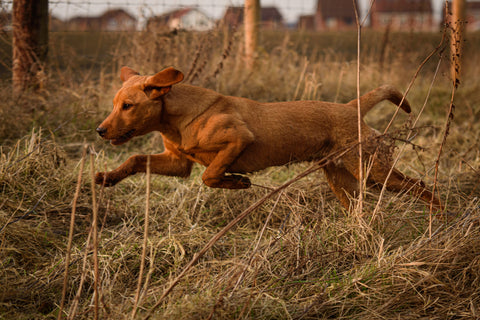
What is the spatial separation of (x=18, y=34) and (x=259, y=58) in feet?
10.7

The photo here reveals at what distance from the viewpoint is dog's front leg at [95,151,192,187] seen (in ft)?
9.28

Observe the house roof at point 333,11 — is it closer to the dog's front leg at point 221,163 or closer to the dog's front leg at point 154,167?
the dog's front leg at point 154,167

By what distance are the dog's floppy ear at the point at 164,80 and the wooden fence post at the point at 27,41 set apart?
297 cm

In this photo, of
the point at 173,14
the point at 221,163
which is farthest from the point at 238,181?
the point at 173,14

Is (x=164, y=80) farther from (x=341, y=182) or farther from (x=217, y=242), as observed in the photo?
(x=341, y=182)

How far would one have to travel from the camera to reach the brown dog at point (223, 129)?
2686mm

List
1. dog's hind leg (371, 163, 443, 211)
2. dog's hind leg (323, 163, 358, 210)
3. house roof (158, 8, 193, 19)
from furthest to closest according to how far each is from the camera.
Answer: house roof (158, 8, 193, 19) < dog's hind leg (323, 163, 358, 210) < dog's hind leg (371, 163, 443, 211)

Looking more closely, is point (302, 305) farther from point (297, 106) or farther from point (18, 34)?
point (18, 34)

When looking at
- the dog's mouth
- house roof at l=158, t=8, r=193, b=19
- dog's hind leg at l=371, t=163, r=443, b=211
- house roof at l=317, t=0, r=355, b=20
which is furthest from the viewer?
house roof at l=317, t=0, r=355, b=20

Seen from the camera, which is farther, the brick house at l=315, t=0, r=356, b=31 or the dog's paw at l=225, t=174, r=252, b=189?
the brick house at l=315, t=0, r=356, b=31

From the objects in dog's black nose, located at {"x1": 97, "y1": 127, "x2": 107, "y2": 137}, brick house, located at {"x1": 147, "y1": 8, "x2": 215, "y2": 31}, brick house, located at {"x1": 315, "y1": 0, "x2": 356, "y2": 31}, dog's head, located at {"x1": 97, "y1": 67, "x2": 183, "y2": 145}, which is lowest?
dog's black nose, located at {"x1": 97, "y1": 127, "x2": 107, "y2": 137}

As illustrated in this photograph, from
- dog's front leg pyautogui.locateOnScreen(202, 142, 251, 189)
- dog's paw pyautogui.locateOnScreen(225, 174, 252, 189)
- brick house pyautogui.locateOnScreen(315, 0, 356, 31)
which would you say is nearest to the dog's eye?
dog's front leg pyautogui.locateOnScreen(202, 142, 251, 189)

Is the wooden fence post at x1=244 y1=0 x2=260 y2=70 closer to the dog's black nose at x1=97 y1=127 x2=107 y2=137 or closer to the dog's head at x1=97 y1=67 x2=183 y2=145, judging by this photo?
the dog's head at x1=97 y1=67 x2=183 y2=145

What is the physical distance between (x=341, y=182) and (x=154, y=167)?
1.40 m
